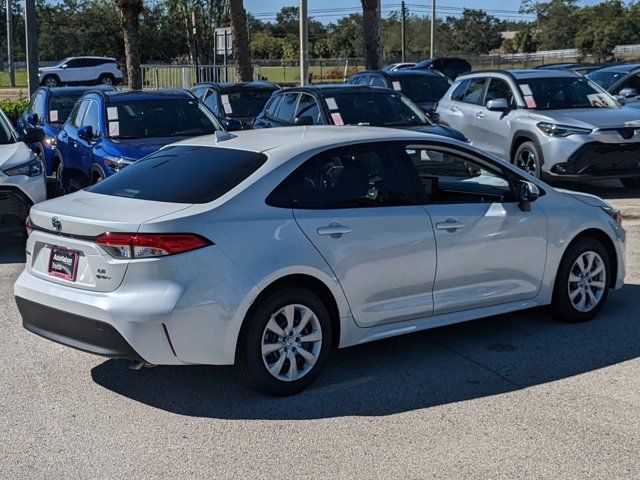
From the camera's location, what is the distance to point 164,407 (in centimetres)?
556

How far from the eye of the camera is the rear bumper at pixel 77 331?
208 inches

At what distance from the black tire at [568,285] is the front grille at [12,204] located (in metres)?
5.62

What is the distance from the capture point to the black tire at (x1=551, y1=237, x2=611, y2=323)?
7008mm

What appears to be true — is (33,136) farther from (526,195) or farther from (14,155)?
(526,195)

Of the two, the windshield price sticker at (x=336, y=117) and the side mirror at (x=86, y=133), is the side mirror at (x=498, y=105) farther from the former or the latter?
the side mirror at (x=86, y=133)

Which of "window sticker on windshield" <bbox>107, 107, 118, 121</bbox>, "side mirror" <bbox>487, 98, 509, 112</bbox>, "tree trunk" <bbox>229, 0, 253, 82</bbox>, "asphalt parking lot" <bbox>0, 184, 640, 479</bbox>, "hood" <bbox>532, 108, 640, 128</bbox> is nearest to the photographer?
"asphalt parking lot" <bbox>0, 184, 640, 479</bbox>

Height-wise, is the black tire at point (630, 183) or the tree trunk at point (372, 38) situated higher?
the tree trunk at point (372, 38)

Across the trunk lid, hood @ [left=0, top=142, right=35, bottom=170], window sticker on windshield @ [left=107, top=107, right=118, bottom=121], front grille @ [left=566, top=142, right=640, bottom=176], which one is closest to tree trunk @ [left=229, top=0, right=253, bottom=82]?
window sticker on windshield @ [left=107, top=107, right=118, bottom=121]

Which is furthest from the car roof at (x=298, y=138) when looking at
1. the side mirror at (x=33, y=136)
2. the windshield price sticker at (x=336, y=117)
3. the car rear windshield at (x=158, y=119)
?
the windshield price sticker at (x=336, y=117)

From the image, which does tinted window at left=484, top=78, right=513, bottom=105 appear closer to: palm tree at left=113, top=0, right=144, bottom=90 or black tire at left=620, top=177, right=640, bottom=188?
black tire at left=620, top=177, right=640, bottom=188

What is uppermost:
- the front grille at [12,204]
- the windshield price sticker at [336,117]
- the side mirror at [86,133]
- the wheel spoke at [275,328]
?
the windshield price sticker at [336,117]

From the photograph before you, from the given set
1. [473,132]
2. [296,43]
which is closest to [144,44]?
[296,43]

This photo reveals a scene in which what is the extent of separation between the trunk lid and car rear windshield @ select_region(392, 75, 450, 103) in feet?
41.7

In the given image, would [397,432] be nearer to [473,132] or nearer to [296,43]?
[473,132]
